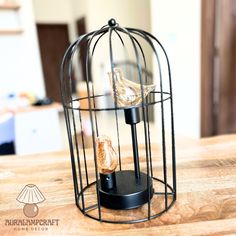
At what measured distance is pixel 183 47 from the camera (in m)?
2.56

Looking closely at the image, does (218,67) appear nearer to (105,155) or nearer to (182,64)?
(182,64)

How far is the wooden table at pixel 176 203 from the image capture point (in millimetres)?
487

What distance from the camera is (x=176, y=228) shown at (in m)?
0.48

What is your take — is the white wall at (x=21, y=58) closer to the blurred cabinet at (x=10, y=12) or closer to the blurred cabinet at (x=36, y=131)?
the blurred cabinet at (x=10, y=12)

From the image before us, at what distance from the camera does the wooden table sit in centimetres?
49

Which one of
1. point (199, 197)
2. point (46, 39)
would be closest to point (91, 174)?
point (199, 197)

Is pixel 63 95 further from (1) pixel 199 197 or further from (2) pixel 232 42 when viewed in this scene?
(2) pixel 232 42

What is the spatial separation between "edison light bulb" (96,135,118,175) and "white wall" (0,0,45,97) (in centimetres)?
221

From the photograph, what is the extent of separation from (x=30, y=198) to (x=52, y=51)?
5181 mm

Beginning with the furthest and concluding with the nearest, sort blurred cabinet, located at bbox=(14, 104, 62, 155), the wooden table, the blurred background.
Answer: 1. the blurred background
2. blurred cabinet, located at bbox=(14, 104, 62, 155)
3. the wooden table

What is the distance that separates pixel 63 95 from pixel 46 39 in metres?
5.21

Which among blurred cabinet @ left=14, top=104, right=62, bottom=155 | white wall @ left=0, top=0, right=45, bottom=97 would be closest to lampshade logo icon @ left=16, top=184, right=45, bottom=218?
blurred cabinet @ left=14, top=104, right=62, bottom=155

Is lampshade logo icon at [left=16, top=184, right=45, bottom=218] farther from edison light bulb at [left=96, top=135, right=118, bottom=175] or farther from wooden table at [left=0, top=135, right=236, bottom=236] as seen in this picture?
edison light bulb at [left=96, top=135, right=118, bottom=175]

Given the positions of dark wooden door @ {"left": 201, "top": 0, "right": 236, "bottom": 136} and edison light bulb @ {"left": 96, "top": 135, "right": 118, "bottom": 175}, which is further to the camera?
dark wooden door @ {"left": 201, "top": 0, "right": 236, "bottom": 136}
